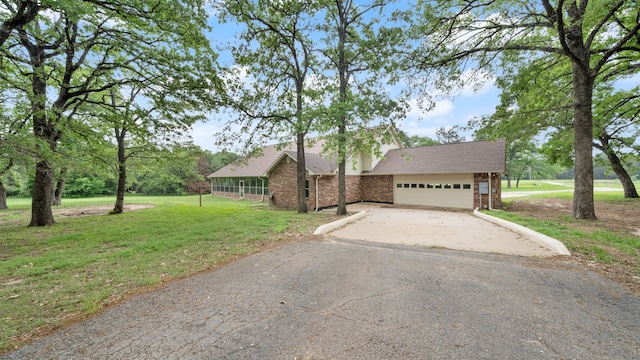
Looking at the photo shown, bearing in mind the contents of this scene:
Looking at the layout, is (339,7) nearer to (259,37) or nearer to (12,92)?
(259,37)

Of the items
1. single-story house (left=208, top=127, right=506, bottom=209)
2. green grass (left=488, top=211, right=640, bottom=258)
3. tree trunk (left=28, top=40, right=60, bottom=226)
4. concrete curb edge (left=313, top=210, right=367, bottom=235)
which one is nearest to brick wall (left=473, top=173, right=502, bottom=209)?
single-story house (left=208, top=127, right=506, bottom=209)

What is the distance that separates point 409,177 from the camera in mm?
16953

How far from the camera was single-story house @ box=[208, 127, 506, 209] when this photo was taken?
553 inches

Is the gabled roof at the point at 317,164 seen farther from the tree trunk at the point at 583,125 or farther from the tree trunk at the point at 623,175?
the tree trunk at the point at 623,175

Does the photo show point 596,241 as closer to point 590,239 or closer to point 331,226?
point 590,239

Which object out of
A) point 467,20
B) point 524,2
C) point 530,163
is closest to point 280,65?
point 467,20

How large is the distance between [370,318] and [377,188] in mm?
15925

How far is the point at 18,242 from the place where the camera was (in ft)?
22.9

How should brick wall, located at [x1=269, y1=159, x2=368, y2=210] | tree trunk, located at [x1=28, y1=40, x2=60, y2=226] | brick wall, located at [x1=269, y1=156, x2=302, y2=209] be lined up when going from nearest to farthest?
tree trunk, located at [x1=28, y1=40, x2=60, y2=226], brick wall, located at [x1=269, y1=159, x2=368, y2=210], brick wall, located at [x1=269, y1=156, x2=302, y2=209]

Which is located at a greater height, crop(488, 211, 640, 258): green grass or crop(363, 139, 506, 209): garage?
crop(363, 139, 506, 209): garage

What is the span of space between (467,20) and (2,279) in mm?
14291

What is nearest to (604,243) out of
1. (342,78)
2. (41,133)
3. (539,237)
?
(539,237)

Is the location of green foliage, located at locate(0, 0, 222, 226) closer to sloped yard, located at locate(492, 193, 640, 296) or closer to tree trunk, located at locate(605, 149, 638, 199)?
sloped yard, located at locate(492, 193, 640, 296)

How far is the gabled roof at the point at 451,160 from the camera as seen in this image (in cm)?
1403
